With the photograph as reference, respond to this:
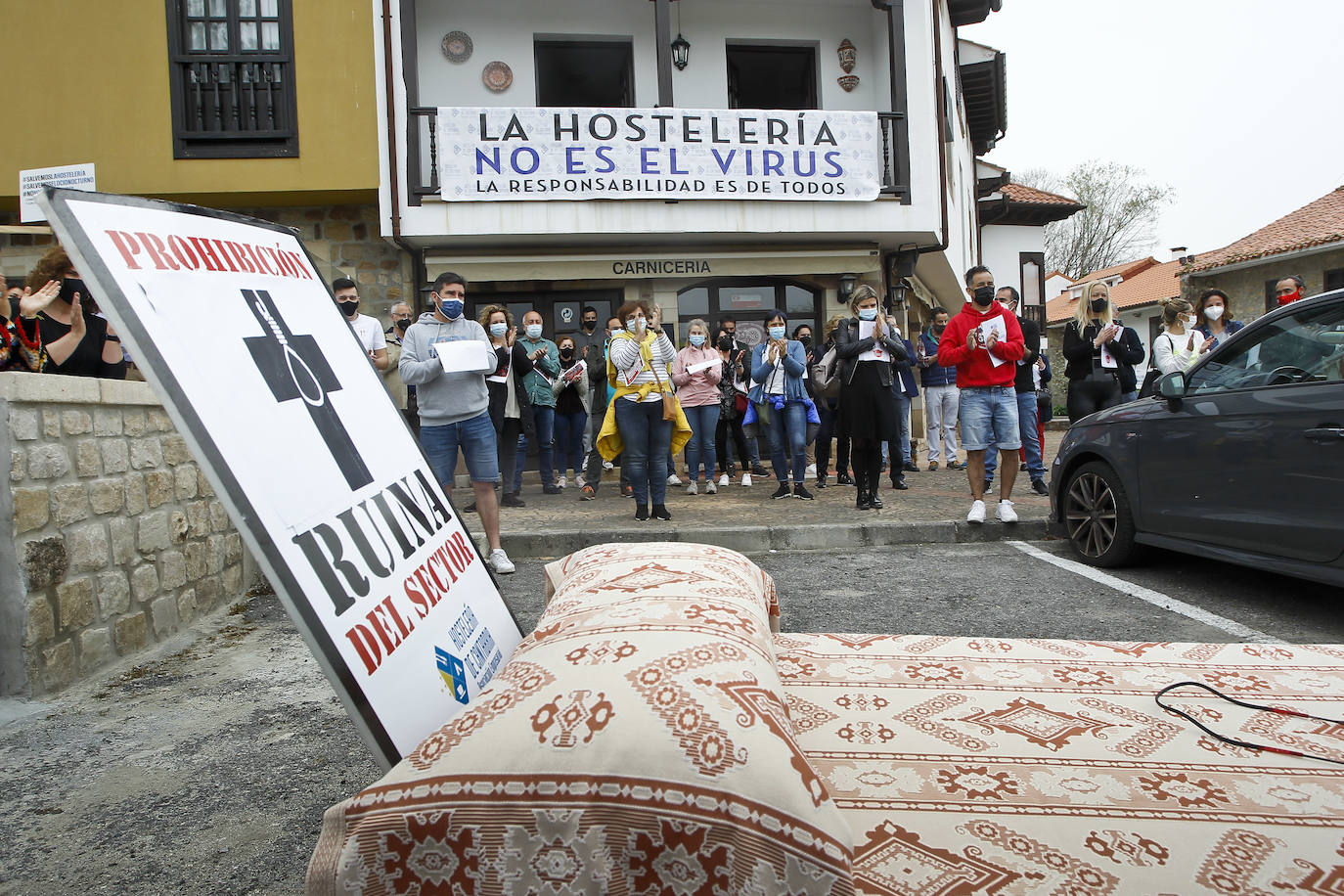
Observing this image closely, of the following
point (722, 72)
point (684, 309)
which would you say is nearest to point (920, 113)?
point (722, 72)

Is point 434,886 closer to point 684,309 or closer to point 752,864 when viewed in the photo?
point 752,864

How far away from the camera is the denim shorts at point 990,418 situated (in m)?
6.45

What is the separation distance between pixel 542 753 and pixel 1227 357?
190 inches

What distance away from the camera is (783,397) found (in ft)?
27.3

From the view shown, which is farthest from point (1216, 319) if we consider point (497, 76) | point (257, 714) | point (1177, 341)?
point (497, 76)

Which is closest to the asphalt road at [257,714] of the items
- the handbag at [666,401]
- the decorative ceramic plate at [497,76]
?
the handbag at [666,401]

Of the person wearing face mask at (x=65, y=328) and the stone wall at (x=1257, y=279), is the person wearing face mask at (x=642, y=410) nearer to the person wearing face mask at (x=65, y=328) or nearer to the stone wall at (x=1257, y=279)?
the person wearing face mask at (x=65, y=328)

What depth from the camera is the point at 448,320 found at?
19.1 ft

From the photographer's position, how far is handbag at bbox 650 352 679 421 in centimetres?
722

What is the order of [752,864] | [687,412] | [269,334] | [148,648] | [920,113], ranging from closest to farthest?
[752,864], [269,334], [148,648], [687,412], [920,113]

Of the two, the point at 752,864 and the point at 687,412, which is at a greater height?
the point at 687,412

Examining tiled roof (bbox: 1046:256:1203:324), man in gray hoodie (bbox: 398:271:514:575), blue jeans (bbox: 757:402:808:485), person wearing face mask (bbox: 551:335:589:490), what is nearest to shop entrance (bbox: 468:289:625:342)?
person wearing face mask (bbox: 551:335:589:490)

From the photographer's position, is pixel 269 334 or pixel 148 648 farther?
pixel 148 648

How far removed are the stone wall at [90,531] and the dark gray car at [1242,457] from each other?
516 cm
